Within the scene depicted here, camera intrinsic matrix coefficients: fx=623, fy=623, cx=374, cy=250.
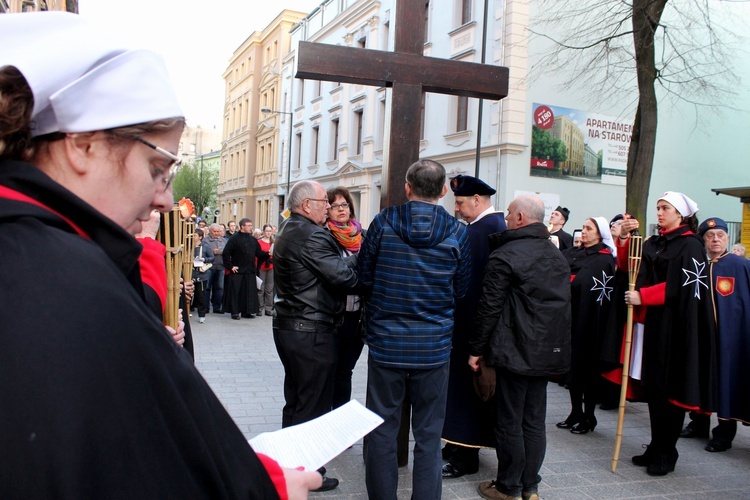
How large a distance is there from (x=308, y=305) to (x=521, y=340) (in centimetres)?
140

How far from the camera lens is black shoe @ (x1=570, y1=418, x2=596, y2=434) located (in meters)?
5.69

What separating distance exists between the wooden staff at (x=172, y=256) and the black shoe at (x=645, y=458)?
3.76 metres

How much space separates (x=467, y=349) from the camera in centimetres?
430

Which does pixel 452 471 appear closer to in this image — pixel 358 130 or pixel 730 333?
pixel 730 333

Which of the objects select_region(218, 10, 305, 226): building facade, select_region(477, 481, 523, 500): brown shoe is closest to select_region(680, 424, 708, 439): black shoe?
select_region(477, 481, 523, 500): brown shoe

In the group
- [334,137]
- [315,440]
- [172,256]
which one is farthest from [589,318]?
[334,137]

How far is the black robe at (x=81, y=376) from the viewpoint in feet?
2.62

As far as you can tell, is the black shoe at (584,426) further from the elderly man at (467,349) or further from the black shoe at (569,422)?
the elderly man at (467,349)

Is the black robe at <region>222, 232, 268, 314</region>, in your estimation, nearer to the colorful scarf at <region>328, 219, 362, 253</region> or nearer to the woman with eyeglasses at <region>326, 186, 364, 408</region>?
the woman with eyeglasses at <region>326, 186, 364, 408</region>

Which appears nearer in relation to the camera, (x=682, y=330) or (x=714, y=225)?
(x=682, y=330)

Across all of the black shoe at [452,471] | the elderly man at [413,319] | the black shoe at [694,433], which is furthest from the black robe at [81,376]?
the black shoe at [694,433]

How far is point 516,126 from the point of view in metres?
18.2

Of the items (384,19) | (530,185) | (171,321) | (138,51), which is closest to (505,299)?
(171,321)

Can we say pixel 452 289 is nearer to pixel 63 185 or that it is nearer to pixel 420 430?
pixel 420 430
